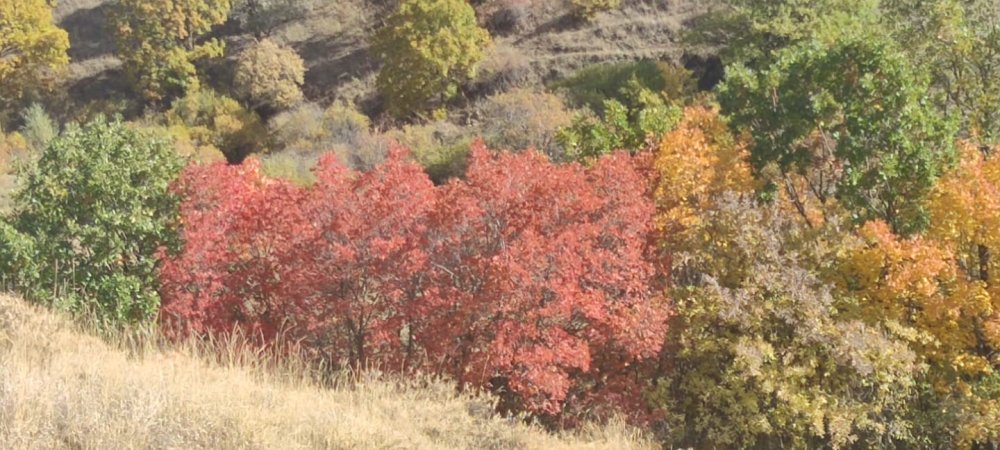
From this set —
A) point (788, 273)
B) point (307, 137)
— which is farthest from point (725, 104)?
point (307, 137)

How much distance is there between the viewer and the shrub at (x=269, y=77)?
173 ft

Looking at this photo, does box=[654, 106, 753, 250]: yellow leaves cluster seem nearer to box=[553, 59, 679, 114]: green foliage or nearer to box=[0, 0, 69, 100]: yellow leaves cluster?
box=[553, 59, 679, 114]: green foliage

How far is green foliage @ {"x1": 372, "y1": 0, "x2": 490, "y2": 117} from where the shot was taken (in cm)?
4866

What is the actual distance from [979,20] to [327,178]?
14.0 m

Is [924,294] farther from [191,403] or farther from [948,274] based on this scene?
[191,403]

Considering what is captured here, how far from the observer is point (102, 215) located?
15219 millimetres

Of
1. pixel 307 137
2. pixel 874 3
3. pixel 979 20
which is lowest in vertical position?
pixel 307 137

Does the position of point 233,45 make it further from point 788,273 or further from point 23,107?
point 788,273

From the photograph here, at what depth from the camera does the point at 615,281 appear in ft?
45.1

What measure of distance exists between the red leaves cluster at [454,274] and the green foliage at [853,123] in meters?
3.44

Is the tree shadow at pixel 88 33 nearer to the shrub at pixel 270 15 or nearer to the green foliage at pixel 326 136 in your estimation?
the shrub at pixel 270 15

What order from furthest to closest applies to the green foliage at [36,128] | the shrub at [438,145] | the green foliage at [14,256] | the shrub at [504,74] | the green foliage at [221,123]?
the shrub at [504,74], the green foliage at [221,123], the green foliage at [36,128], the shrub at [438,145], the green foliage at [14,256]

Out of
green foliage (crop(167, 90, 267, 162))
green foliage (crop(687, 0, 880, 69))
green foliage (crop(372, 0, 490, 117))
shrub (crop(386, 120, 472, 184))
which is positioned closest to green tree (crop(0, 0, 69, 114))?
green foliage (crop(167, 90, 267, 162))

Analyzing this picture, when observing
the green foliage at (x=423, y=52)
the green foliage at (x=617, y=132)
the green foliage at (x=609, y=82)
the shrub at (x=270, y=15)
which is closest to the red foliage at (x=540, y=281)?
the green foliage at (x=617, y=132)
